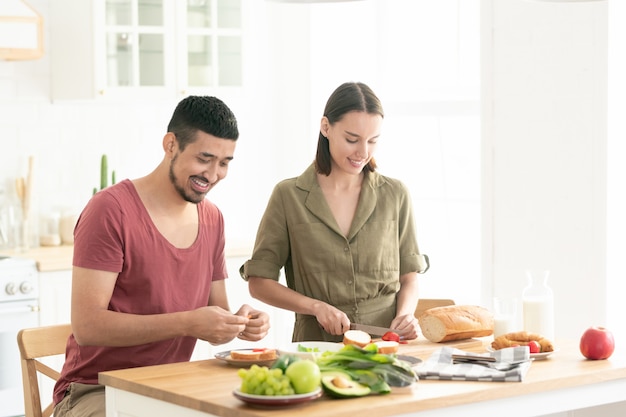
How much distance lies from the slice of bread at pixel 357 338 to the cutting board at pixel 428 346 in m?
0.11

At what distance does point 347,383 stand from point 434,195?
3.24m

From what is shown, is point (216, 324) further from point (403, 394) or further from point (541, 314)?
point (541, 314)

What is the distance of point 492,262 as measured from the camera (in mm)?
4941

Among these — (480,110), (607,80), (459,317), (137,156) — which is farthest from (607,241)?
(137,156)

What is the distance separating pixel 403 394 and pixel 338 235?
3.60 feet

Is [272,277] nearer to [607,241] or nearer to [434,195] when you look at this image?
[607,241]

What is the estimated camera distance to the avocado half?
2494 mm

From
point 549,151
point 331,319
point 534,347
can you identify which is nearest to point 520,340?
point 534,347

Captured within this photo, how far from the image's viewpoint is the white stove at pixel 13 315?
4.84 m

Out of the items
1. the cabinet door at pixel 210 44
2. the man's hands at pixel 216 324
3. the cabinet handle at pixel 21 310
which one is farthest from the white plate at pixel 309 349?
the cabinet door at pixel 210 44

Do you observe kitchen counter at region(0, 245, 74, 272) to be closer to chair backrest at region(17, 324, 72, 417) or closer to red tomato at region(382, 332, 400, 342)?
chair backrest at region(17, 324, 72, 417)

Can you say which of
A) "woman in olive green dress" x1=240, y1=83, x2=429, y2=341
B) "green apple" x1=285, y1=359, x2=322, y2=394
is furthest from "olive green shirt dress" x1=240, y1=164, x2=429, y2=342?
"green apple" x1=285, y1=359, x2=322, y2=394

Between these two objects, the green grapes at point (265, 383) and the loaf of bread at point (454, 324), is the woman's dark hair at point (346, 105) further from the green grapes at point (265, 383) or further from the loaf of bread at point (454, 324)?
the green grapes at point (265, 383)

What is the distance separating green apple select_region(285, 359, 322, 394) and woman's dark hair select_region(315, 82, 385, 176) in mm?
1256
